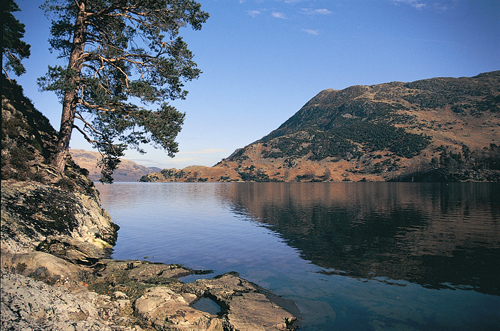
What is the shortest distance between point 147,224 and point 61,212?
2055 cm

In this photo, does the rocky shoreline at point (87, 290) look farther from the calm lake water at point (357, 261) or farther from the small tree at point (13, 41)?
the small tree at point (13, 41)

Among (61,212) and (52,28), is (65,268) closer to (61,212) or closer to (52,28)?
(61,212)

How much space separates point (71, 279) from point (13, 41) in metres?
26.1

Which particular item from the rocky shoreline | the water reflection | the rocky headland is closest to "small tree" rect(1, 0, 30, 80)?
the rocky headland

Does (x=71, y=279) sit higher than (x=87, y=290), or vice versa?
(x=71, y=279)

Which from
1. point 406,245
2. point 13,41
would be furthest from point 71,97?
point 406,245

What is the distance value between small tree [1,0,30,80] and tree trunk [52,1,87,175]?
5.45 m

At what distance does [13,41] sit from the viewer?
86.8 ft

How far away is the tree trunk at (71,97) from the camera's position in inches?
847

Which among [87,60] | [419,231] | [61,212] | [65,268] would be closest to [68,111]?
[87,60]

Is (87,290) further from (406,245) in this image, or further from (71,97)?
(406,245)

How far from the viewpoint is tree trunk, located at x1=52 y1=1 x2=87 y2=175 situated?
70.6 feet

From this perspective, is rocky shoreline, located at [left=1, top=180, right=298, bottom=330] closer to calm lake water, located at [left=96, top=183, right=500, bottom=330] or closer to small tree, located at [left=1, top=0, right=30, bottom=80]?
calm lake water, located at [left=96, top=183, right=500, bottom=330]

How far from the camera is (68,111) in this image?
2153 centimetres
